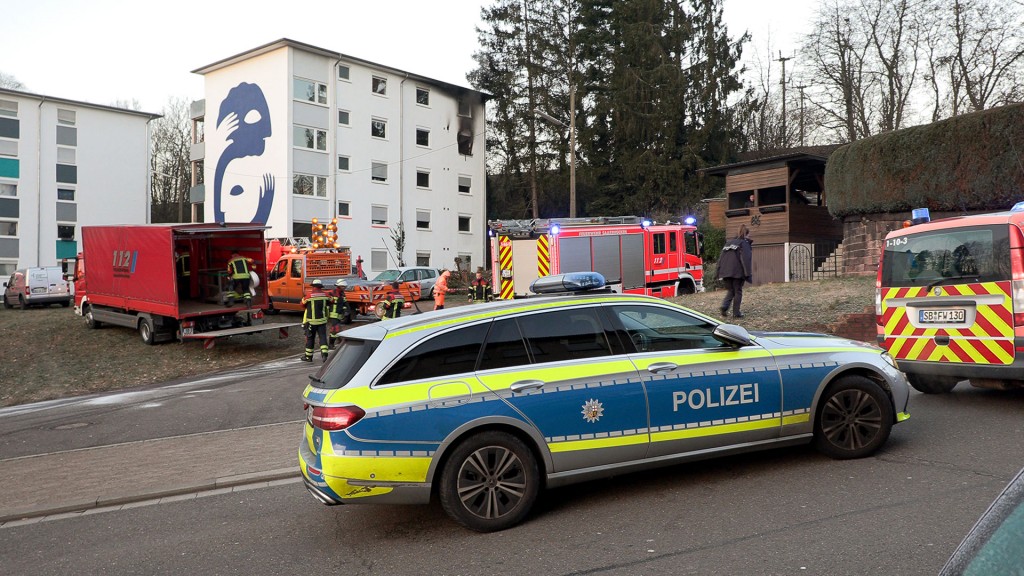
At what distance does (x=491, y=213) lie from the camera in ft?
176

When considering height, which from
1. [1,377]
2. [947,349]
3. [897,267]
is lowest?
[1,377]

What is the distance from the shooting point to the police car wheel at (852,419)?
615 cm

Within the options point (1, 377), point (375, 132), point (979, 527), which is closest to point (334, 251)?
point (1, 377)

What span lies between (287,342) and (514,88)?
3250cm

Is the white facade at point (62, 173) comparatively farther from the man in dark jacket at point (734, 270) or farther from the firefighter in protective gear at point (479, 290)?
the man in dark jacket at point (734, 270)

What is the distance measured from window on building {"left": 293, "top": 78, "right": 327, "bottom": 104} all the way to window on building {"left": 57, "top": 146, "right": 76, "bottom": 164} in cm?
1628

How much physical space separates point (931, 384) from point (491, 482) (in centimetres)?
608

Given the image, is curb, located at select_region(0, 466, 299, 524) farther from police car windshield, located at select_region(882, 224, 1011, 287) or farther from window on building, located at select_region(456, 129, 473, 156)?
window on building, located at select_region(456, 129, 473, 156)

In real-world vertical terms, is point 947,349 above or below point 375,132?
below

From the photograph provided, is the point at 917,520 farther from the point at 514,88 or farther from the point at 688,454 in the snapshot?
the point at 514,88

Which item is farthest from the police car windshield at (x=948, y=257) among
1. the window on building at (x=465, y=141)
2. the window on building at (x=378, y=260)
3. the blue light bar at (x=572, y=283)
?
the window on building at (x=465, y=141)

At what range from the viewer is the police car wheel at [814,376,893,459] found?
20.2 feet

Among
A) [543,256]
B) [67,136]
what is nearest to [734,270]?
[543,256]

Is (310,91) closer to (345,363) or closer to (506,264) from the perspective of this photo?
(506,264)
